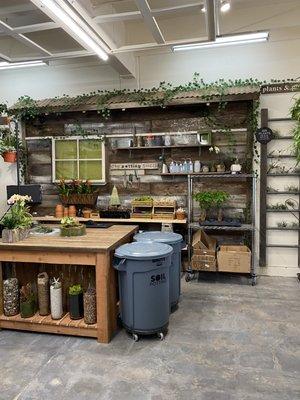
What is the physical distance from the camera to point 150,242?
133 inches

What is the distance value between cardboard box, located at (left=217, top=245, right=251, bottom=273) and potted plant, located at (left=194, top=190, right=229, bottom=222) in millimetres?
618

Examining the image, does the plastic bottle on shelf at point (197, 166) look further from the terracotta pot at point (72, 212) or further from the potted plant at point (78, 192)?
the terracotta pot at point (72, 212)

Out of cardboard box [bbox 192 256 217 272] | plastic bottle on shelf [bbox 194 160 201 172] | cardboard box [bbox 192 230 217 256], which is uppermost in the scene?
plastic bottle on shelf [bbox 194 160 201 172]

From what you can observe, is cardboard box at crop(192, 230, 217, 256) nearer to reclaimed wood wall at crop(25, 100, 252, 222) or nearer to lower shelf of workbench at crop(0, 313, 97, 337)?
reclaimed wood wall at crop(25, 100, 252, 222)

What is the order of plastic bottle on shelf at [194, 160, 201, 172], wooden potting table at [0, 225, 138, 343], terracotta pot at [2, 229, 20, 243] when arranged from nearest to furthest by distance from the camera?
wooden potting table at [0, 225, 138, 343] < terracotta pot at [2, 229, 20, 243] < plastic bottle on shelf at [194, 160, 201, 172]

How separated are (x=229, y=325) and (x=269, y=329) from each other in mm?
399

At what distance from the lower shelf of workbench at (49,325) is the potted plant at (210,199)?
8.45ft

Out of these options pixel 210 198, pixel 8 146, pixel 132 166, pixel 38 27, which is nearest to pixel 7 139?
pixel 8 146

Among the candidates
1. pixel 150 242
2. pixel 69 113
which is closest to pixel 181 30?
pixel 69 113

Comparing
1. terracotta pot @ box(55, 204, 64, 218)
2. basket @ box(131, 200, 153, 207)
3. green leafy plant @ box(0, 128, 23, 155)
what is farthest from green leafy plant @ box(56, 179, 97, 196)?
green leafy plant @ box(0, 128, 23, 155)

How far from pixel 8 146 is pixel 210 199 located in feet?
11.7

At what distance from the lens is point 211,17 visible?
329 cm

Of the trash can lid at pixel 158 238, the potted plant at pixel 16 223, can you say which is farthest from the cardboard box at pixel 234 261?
the potted plant at pixel 16 223

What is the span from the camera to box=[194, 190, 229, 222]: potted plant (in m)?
4.84
